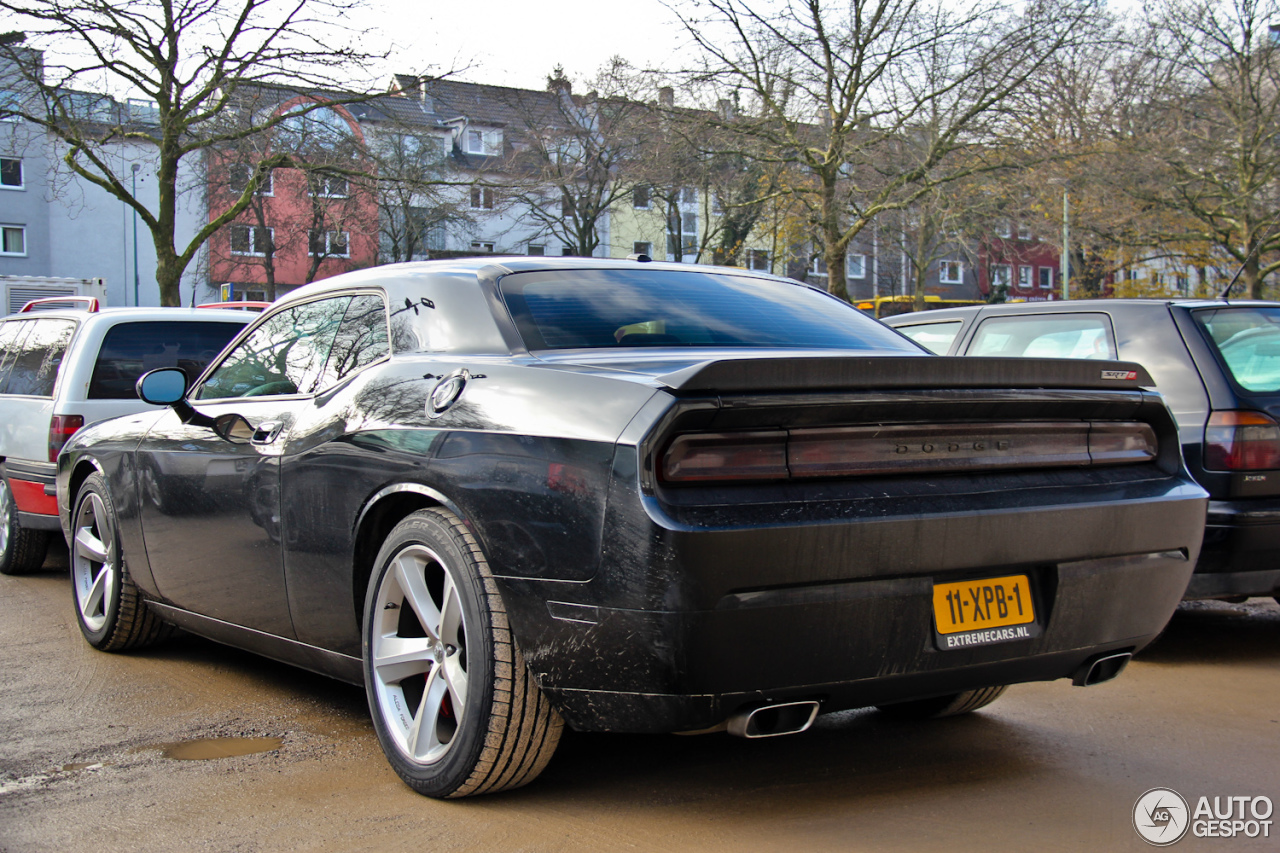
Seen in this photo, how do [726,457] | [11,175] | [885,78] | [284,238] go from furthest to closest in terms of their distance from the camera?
[11,175]
[284,238]
[885,78]
[726,457]

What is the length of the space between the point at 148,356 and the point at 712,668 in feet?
19.4

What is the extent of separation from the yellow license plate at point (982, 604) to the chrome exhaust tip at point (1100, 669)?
1.13ft

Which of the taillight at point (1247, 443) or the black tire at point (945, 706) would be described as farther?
the taillight at point (1247, 443)

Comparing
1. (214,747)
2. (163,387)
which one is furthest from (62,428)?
(214,747)

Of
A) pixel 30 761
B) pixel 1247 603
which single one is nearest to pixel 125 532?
pixel 30 761

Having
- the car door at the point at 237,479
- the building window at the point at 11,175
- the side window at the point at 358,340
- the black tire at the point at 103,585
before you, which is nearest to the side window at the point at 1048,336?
the side window at the point at 358,340

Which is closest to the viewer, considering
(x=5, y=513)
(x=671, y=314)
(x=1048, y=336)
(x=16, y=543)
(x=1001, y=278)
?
(x=671, y=314)

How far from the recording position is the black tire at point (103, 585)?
17.1 ft

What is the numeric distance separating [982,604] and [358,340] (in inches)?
83.3

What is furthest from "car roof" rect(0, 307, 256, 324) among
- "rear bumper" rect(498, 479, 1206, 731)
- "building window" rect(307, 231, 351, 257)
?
"building window" rect(307, 231, 351, 257)

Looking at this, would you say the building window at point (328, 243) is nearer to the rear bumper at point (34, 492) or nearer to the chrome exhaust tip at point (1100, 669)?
the rear bumper at point (34, 492)

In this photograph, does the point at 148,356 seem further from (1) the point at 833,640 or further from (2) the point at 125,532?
(1) the point at 833,640

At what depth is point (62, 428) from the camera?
7238 mm

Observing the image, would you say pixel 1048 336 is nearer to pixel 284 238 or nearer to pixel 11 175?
pixel 284 238
